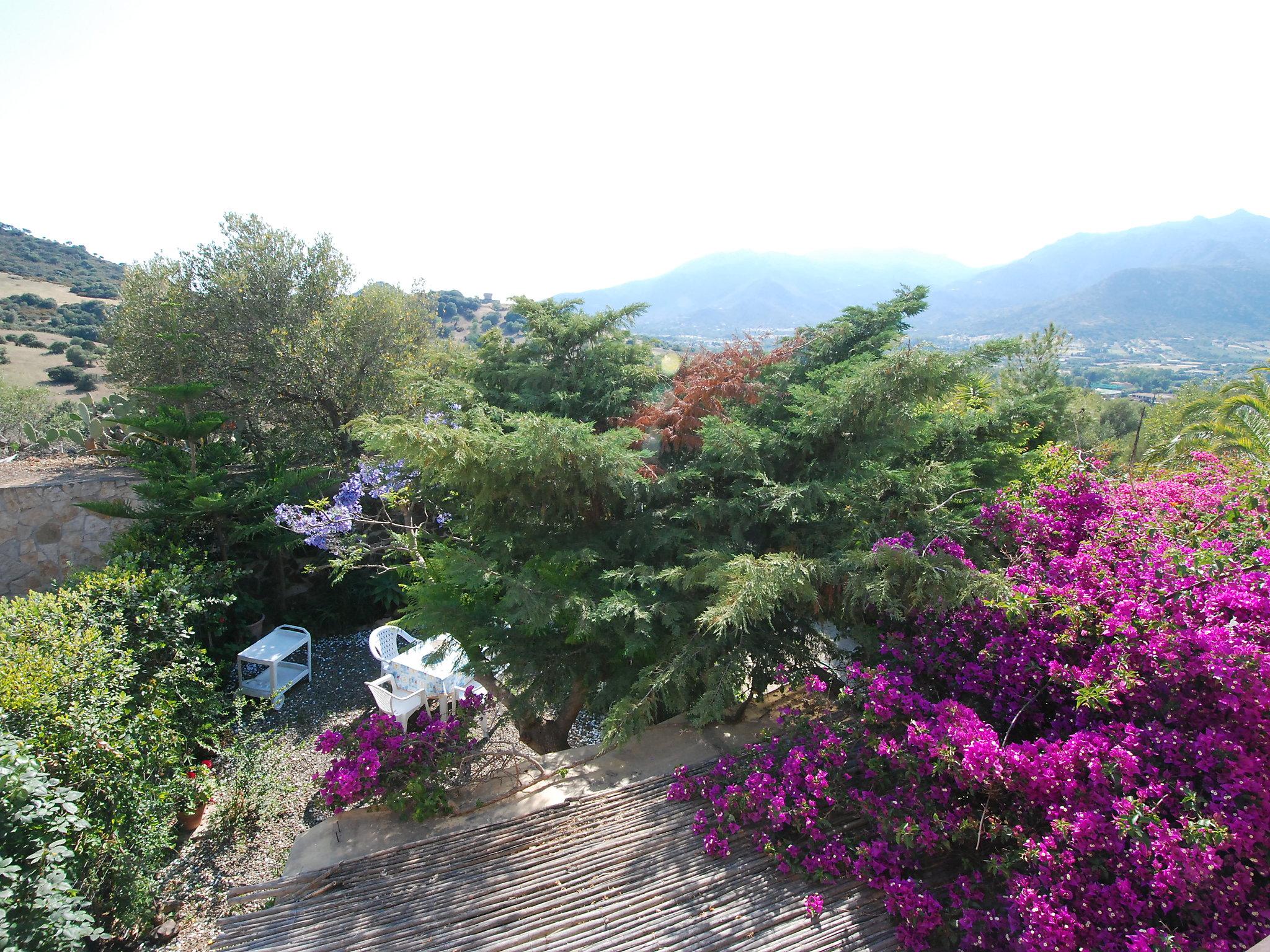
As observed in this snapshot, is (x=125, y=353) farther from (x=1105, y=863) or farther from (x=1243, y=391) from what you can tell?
(x=1243, y=391)

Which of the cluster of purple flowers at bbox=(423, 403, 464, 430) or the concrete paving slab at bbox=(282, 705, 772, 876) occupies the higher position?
the cluster of purple flowers at bbox=(423, 403, 464, 430)

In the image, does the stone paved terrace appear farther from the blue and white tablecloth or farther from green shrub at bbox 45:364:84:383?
green shrub at bbox 45:364:84:383

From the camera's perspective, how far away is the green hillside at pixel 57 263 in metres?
41.2

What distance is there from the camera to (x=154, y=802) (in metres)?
4.78

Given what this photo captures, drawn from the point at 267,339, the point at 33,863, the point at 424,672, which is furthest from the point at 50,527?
the point at 33,863

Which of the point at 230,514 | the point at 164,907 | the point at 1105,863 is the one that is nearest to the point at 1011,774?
the point at 1105,863

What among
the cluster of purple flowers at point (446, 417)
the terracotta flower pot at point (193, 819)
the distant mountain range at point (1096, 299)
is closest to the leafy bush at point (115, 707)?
the terracotta flower pot at point (193, 819)

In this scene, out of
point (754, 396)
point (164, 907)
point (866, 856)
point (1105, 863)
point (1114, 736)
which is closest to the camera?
point (1105, 863)

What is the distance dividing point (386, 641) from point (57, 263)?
58.2 meters

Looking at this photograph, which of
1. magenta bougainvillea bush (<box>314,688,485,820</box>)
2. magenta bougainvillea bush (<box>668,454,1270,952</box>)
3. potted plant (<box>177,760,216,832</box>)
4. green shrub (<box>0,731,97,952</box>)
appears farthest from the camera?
potted plant (<box>177,760,216,832</box>)

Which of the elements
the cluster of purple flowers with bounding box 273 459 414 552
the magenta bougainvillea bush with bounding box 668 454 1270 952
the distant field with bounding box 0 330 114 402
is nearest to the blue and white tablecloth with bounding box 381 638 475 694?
the cluster of purple flowers with bounding box 273 459 414 552

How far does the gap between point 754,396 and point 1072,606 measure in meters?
3.10

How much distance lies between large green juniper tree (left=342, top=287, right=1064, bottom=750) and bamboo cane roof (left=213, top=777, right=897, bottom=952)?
64 centimetres

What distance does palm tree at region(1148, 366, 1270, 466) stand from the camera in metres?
6.63
